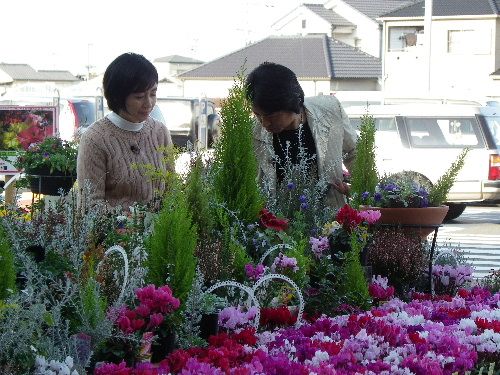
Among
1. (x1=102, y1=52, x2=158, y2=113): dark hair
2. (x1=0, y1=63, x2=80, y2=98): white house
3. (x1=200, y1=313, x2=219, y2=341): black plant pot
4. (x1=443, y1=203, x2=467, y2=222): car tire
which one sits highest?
(x1=0, y1=63, x2=80, y2=98): white house

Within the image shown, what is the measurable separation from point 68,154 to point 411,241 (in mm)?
4935

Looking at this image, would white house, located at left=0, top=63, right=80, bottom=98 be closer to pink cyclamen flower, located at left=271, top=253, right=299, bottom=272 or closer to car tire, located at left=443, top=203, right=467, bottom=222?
car tire, located at left=443, top=203, right=467, bottom=222

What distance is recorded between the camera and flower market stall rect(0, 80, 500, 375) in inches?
120

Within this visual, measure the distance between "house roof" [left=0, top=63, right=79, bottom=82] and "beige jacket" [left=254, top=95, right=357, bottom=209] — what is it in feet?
262

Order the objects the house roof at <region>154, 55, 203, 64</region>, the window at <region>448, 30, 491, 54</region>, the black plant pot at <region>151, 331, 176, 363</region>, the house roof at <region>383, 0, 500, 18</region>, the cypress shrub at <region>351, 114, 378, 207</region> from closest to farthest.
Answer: the black plant pot at <region>151, 331, 176, 363</region>
the cypress shrub at <region>351, 114, 378, 207</region>
the window at <region>448, 30, 491, 54</region>
the house roof at <region>383, 0, 500, 18</region>
the house roof at <region>154, 55, 203, 64</region>

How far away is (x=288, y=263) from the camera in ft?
13.2

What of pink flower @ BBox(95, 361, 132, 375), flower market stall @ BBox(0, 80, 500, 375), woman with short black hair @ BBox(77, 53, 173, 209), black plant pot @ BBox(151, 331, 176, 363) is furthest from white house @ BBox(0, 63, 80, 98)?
pink flower @ BBox(95, 361, 132, 375)

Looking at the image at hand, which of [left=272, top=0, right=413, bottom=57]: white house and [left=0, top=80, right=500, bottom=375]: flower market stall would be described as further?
[left=272, top=0, right=413, bottom=57]: white house

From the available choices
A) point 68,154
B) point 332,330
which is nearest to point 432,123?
point 68,154

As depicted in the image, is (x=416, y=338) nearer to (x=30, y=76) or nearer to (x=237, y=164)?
(x=237, y=164)

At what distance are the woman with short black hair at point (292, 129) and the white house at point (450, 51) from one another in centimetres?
3477

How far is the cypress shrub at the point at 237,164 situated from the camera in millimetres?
4414

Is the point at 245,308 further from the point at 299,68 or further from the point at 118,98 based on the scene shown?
the point at 299,68

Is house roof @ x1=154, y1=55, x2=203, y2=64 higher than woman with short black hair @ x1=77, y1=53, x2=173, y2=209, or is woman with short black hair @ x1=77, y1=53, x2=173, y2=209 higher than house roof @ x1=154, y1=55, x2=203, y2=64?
house roof @ x1=154, y1=55, x2=203, y2=64
